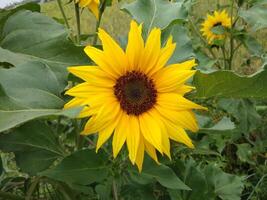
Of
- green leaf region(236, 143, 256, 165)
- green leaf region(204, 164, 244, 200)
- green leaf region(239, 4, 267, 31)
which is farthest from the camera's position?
green leaf region(236, 143, 256, 165)

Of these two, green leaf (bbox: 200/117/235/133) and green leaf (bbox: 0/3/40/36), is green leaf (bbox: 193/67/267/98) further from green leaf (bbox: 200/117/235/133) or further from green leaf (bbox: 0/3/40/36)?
green leaf (bbox: 0/3/40/36)

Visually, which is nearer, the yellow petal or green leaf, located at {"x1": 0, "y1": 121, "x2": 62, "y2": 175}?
the yellow petal

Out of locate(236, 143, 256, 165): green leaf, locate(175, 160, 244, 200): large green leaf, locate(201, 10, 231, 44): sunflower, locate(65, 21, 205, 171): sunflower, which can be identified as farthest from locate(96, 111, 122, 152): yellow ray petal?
locate(201, 10, 231, 44): sunflower

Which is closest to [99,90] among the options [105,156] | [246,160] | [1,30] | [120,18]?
[105,156]

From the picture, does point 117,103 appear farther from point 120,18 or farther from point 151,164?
point 120,18

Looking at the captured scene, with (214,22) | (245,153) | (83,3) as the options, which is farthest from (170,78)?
(214,22)
